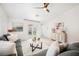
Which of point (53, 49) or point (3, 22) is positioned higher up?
point (3, 22)

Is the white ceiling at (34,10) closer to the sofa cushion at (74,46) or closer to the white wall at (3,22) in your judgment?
the white wall at (3,22)

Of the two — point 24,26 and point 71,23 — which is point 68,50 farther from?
point 24,26

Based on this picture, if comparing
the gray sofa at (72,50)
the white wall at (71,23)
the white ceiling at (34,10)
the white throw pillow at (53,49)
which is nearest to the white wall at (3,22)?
the white ceiling at (34,10)

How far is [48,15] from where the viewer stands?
186 cm

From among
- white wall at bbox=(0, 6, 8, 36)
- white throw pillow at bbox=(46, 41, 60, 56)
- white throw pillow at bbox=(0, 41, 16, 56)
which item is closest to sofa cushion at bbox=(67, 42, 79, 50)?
white throw pillow at bbox=(46, 41, 60, 56)

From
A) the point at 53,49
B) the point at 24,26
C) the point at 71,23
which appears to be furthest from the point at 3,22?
the point at 71,23

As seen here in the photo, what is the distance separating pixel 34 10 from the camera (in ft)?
6.12

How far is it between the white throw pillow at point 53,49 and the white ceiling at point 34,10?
0.35 m

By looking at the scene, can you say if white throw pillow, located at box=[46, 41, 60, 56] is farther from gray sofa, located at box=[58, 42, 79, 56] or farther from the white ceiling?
the white ceiling

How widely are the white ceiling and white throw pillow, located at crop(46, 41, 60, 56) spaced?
35 cm

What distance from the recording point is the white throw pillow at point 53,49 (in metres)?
1.83

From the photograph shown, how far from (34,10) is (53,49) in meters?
0.57

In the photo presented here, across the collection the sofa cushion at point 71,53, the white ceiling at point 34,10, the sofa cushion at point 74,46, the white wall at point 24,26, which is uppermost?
the white ceiling at point 34,10

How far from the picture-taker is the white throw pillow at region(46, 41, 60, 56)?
1.83m
